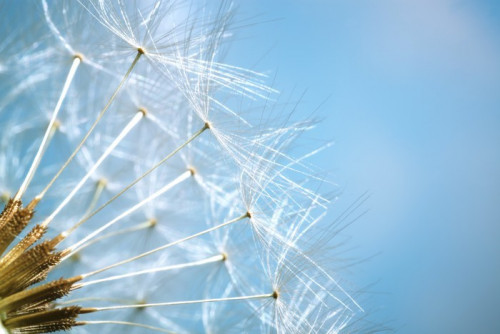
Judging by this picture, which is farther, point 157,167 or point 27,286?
point 157,167

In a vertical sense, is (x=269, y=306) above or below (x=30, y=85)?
below

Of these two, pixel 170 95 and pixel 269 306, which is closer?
pixel 269 306

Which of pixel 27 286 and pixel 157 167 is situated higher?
pixel 157 167

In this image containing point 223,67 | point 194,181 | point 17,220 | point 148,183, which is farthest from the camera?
point 148,183

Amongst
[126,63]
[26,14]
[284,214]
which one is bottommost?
[284,214]

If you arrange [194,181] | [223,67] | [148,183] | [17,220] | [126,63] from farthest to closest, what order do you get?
[148,183], [194,181], [126,63], [223,67], [17,220]

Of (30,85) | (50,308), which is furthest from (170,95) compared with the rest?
(50,308)

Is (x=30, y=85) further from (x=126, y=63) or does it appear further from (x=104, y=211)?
(x=104, y=211)
